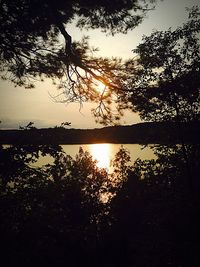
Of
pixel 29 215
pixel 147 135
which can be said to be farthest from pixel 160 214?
pixel 29 215

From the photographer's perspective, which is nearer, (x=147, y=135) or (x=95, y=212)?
(x=147, y=135)

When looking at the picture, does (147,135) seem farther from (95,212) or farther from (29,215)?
(95,212)

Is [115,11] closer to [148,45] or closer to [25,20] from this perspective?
[25,20]

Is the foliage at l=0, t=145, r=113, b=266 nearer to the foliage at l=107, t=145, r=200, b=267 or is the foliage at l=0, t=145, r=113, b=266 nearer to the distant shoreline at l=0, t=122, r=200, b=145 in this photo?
the distant shoreline at l=0, t=122, r=200, b=145

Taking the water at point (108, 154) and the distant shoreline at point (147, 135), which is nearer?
the distant shoreline at point (147, 135)

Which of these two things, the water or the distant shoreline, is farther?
the water

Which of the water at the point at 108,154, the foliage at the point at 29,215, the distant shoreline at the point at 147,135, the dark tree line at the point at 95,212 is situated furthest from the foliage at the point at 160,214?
the water at the point at 108,154

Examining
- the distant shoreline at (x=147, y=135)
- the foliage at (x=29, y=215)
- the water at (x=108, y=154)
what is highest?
the distant shoreline at (x=147, y=135)

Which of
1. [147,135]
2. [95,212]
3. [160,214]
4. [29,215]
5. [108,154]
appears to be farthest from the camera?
[108,154]

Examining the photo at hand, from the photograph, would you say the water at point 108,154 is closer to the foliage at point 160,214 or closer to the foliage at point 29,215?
the foliage at point 160,214

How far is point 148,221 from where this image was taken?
1777cm

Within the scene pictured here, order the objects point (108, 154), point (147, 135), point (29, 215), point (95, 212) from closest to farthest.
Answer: point (29, 215), point (147, 135), point (95, 212), point (108, 154)

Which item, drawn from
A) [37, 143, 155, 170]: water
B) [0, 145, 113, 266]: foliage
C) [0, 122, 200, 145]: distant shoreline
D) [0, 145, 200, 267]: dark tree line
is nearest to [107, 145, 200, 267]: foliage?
[0, 145, 200, 267]: dark tree line

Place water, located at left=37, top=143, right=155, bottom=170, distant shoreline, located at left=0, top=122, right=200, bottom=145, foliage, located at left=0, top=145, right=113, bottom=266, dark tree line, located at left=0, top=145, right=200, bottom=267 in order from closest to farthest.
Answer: foliage, located at left=0, top=145, right=113, bottom=266, distant shoreline, located at left=0, top=122, right=200, bottom=145, dark tree line, located at left=0, top=145, right=200, bottom=267, water, located at left=37, top=143, right=155, bottom=170
